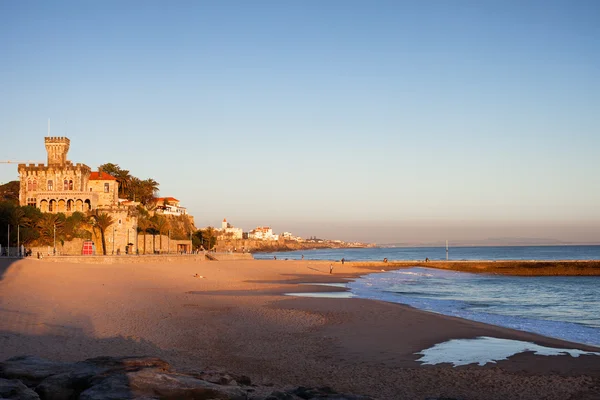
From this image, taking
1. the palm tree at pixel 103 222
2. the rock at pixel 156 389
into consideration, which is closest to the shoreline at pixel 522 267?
the palm tree at pixel 103 222

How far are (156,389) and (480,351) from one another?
1004 centimetres

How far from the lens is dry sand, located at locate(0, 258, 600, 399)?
36.4 ft

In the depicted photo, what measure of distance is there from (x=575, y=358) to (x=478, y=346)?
8.47 feet

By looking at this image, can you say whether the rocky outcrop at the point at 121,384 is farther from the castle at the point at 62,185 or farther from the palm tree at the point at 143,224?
the palm tree at the point at 143,224

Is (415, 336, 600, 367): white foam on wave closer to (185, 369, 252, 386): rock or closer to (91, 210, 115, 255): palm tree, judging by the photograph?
(185, 369, 252, 386): rock

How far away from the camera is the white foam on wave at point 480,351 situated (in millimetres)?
13355

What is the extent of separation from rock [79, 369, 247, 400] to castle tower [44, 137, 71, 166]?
67658 mm

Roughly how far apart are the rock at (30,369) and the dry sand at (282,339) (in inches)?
96.5

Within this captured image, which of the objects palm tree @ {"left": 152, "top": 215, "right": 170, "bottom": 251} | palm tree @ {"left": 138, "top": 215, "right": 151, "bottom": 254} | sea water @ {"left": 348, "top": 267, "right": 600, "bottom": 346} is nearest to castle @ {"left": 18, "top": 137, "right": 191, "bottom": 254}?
palm tree @ {"left": 138, "top": 215, "right": 151, "bottom": 254}

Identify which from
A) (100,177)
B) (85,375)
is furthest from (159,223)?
(85,375)

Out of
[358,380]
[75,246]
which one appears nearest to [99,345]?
[358,380]

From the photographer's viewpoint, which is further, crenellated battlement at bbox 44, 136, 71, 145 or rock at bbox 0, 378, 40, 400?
crenellated battlement at bbox 44, 136, 71, 145

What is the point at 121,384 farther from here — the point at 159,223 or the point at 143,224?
the point at 159,223

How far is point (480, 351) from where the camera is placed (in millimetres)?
14531
